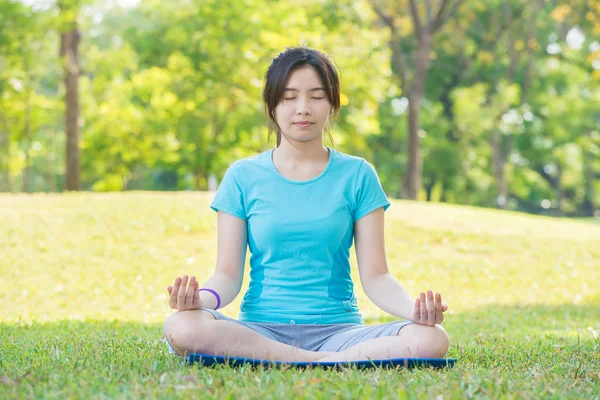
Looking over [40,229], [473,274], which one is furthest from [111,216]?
[473,274]

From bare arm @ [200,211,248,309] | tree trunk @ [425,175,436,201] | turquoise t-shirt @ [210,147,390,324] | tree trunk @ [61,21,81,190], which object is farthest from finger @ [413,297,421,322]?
tree trunk @ [425,175,436,201]

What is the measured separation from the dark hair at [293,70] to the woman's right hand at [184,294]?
39.1 inches

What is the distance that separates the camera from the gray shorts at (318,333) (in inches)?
156

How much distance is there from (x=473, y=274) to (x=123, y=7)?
34.5 metres

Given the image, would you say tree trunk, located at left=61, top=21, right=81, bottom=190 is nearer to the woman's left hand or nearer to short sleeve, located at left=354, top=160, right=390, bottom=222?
short sleeve, located at left=354, top=160, right=390, bottom=222

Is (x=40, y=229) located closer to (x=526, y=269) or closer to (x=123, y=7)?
(x=526, y=269)

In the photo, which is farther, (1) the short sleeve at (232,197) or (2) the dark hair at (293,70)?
(1) the short sleeve at (232,197)

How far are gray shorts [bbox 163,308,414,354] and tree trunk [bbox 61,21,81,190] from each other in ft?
53.1

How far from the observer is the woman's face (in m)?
4.16

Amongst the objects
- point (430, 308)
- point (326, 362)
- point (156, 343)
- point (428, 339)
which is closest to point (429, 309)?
point (430, 308)

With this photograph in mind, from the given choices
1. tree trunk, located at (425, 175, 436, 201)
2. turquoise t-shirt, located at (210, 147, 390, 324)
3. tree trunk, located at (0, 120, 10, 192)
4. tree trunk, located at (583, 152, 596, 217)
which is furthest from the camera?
tree trunk, located at (583, 152, 596, 217)

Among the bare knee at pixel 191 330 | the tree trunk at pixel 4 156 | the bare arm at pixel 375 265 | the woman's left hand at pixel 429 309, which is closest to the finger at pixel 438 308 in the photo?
the woman's left hand at pixel 429 309

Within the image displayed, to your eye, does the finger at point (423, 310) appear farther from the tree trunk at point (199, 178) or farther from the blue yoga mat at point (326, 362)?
the tree trunk at point (199, 178)

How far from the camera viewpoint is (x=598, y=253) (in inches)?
574
